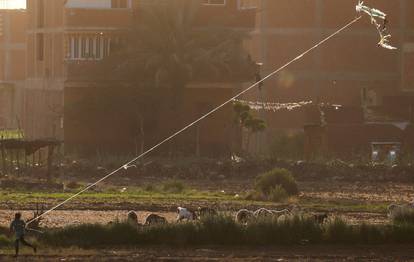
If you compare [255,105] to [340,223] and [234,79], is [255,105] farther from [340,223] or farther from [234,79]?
[340,223]

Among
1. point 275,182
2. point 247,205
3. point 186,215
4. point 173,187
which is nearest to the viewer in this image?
point 186,215

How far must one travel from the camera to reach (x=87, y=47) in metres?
62.7

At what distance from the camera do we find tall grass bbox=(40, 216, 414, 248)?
104 feet

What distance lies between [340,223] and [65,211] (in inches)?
352

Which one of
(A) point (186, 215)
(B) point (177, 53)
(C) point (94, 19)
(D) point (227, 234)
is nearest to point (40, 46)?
(C) point (94, 19)

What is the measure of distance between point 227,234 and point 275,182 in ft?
42.9

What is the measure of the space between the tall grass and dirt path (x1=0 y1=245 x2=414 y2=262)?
437 mm

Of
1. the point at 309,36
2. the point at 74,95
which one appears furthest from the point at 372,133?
the point at 74,95

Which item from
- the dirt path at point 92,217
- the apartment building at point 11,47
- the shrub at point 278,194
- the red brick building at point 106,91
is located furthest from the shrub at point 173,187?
the apartment building at point 11,47

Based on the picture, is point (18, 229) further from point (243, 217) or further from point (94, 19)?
point (94, 19)

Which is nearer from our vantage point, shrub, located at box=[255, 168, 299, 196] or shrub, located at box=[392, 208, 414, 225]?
shrub, located at box=[392, 208, 414, 225]

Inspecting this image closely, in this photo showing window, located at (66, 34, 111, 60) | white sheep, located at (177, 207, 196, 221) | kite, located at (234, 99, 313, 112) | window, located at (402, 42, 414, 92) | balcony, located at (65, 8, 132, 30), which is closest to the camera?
white sheep, located at (177, 207, 196, 221)

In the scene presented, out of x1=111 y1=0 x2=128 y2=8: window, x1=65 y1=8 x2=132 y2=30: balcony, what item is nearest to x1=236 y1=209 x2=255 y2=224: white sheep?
x1=65 y1=8 x2=132 y2=30: balcony

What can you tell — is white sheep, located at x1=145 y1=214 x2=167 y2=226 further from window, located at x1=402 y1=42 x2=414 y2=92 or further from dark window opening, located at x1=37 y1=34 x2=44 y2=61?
window, located at x1=402 y1=42 x2=414 y2=92
